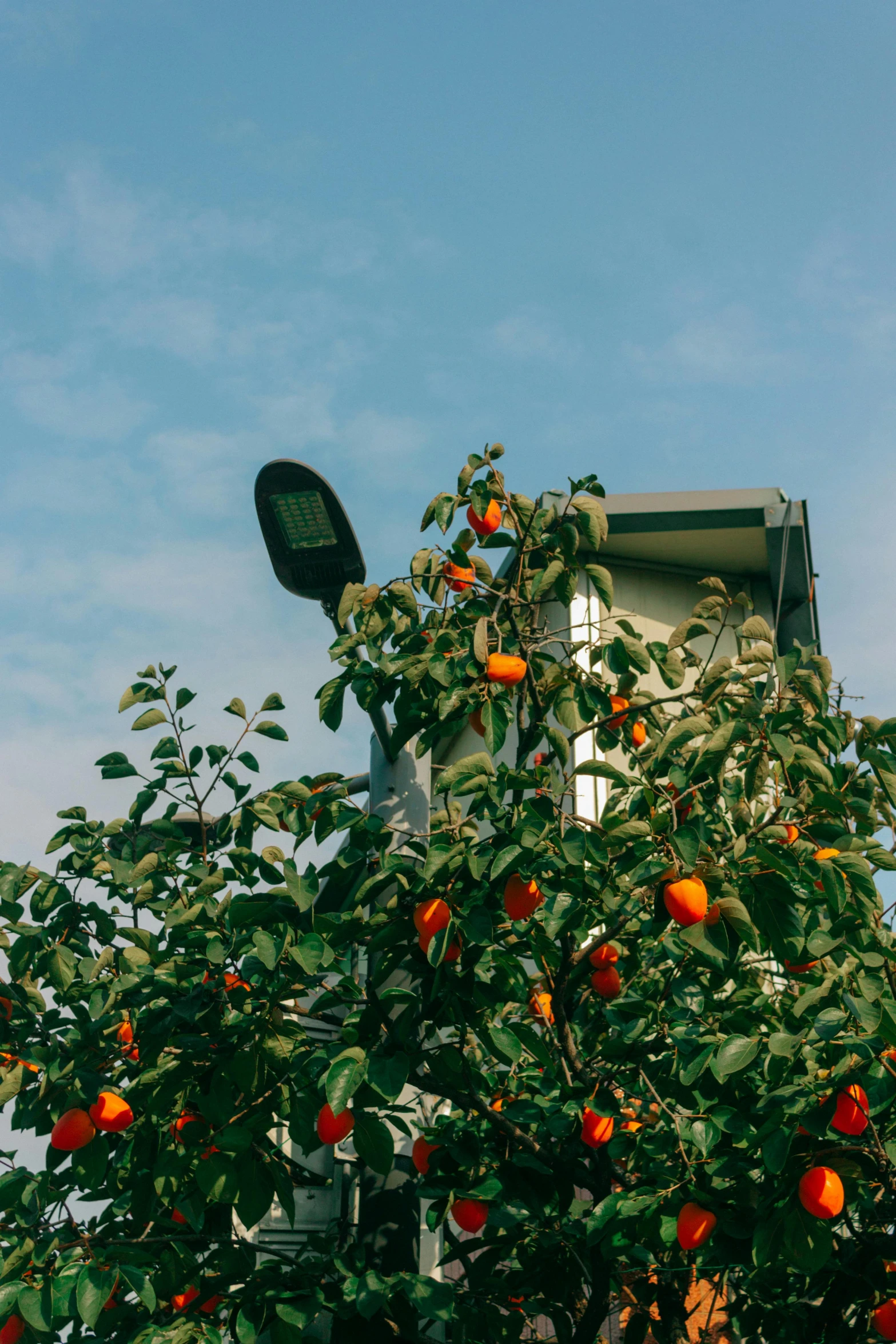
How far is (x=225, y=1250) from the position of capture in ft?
10.5

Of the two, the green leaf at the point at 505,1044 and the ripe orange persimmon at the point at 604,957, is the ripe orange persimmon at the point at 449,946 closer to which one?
the green leaf at the point at 505,1044

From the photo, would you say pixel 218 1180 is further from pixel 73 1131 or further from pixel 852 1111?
pixel 852 1111

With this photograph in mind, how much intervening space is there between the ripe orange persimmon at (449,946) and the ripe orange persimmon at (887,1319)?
60.9 inches

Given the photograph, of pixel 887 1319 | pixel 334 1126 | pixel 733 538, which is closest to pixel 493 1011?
pixel 334 1126

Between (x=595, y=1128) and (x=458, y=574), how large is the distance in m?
1.82

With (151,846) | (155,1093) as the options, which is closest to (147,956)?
(155,1093)

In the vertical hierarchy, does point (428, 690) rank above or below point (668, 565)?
below

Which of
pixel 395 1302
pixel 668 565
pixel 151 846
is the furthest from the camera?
pixel 668 565

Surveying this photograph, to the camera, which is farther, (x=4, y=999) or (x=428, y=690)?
(x=4, y=999)

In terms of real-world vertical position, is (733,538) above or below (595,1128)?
above

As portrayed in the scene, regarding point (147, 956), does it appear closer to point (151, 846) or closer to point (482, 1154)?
point (151, 846)

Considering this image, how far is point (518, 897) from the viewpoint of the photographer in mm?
2957

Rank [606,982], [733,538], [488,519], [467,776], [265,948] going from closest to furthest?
[265,948] < [467,776] < [606,982] < [488,519] < [733,538]

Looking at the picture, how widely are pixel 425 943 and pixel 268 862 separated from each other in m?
0.90
